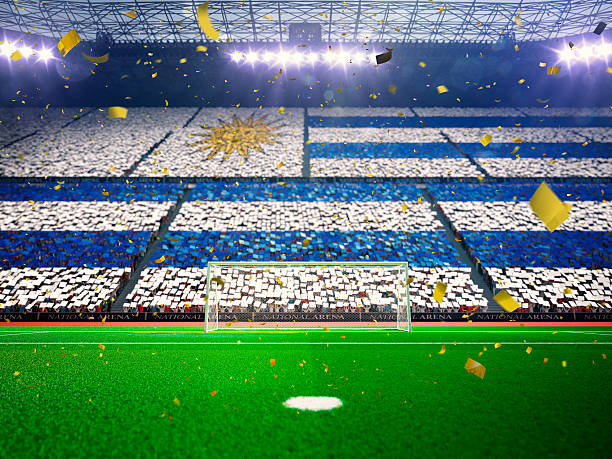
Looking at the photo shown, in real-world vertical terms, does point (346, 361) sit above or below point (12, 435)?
above

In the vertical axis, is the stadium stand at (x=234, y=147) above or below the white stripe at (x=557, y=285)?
above

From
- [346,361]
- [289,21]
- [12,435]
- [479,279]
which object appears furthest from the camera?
[289,21]

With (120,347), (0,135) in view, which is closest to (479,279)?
(120,347)

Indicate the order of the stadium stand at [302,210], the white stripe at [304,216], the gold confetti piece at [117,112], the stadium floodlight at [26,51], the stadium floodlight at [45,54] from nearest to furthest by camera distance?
the stadium stand at [302,210] < the white stripe at [304,216] < the stadium floodlight at [26,51] < the stadium floodlight at [45,54] < the gold confetti piece at [117,112]

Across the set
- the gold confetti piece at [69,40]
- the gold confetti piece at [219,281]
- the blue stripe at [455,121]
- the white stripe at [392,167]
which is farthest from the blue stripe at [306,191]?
the blue stripe at [455,121]

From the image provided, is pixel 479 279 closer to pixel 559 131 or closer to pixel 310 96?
pixel 559 131

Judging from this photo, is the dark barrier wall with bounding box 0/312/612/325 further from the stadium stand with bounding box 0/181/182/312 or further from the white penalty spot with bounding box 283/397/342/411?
the white penalty spot with bounding box 283/397/342/411

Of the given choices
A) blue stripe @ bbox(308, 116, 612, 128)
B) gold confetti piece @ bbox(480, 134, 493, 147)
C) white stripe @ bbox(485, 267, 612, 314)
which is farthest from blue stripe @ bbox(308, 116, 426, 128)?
white stripe @ bbox(485, 267, 612, 314)

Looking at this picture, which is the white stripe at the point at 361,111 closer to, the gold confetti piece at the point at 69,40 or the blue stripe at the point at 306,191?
the blue stripe at the point at 306,191
